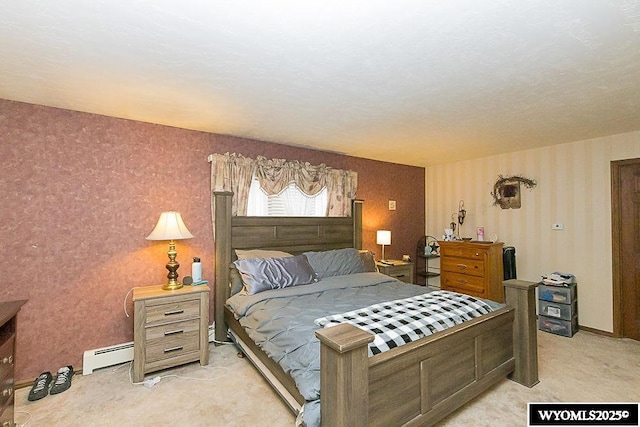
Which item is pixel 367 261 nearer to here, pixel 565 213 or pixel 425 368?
pixel 425 368

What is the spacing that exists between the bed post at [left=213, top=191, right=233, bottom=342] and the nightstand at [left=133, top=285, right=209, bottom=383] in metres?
0.43

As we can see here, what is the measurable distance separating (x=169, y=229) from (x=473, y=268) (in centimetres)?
383

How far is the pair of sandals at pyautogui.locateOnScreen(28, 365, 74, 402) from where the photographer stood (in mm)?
2249

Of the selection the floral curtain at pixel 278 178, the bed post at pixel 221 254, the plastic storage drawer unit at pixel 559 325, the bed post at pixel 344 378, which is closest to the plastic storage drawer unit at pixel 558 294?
the plastic storage drawer unit at pixel 559 325

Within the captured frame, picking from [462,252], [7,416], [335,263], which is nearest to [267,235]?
[335,263]

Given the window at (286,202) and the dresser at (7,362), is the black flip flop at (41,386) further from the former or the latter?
the window at (286,202)

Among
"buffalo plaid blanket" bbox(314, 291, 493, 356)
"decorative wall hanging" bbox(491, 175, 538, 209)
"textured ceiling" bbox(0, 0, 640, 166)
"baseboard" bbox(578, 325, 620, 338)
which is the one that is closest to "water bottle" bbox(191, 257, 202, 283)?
"textured ceiling" bbox(0, 0, 640, 166)

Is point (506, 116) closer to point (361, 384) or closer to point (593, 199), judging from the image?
point (593, 199)

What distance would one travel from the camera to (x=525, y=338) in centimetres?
237

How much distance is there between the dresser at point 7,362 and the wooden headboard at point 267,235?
1.59 m

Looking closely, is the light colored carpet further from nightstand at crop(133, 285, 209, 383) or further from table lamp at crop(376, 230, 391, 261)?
table lamp at crop(376, 230, 391, 261)

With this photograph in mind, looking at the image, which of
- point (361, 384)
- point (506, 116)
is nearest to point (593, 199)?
point (506, 116)

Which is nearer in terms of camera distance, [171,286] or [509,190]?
[171,286]

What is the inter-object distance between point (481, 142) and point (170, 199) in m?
3.68
